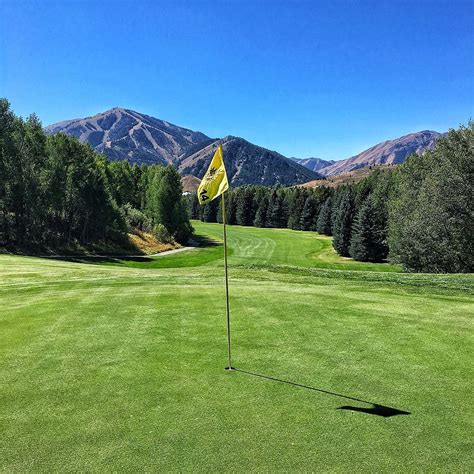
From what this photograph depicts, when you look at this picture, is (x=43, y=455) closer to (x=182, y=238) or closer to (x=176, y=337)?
(x=176, y=337)

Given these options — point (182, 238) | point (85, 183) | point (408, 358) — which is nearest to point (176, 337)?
point (408, 358)

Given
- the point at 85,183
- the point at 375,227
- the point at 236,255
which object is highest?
the point at 85,183

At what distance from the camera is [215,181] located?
9.32 metres

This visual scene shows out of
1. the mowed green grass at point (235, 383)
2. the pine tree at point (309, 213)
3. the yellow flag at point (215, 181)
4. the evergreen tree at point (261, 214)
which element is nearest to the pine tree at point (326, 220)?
the pine tree at point (309, 213)

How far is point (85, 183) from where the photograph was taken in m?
59.7

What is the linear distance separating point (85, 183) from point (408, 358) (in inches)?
2281

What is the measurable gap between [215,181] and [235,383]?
4.38 metres

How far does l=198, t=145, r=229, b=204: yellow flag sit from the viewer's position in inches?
359

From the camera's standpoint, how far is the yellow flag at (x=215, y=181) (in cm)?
911

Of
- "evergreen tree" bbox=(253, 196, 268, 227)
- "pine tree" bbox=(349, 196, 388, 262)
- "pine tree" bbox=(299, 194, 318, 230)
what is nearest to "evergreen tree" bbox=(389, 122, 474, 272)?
"pine tree" bbox=(349, 196, 388, 262)

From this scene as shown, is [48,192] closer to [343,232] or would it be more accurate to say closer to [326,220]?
[343,232]

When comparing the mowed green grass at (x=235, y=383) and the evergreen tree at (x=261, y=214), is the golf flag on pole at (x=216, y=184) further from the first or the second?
the evergreen tree at (x=261, y=214)

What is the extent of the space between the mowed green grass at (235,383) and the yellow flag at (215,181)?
363cm

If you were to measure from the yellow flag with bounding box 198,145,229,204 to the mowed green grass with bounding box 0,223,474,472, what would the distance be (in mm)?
3630
